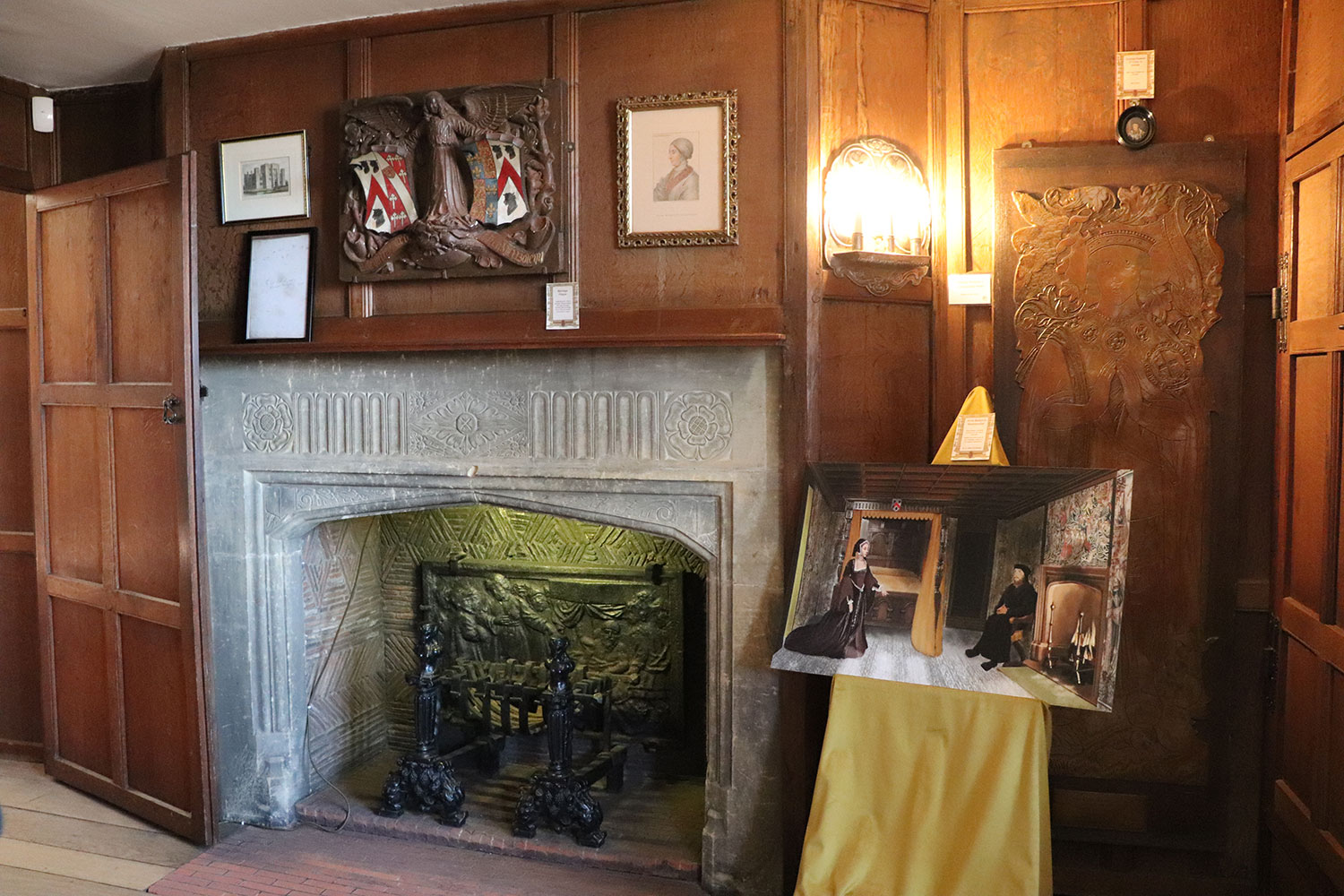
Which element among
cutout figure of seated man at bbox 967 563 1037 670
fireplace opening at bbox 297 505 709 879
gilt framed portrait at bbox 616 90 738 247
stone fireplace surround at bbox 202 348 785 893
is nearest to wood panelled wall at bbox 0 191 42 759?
stone fireplace surround at bbox 202 348 785 893

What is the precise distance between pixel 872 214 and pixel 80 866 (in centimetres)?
376

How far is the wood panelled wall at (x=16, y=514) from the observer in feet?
15.3

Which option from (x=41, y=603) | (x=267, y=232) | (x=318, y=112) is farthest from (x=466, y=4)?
(x=41, y=603)

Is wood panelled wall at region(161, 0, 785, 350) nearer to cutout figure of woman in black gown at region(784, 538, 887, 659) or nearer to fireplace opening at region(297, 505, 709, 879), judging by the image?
cutout figure of woman in black gown at region(784, 538, 887, 659)

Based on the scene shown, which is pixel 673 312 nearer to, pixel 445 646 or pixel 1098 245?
pixel 1098 245

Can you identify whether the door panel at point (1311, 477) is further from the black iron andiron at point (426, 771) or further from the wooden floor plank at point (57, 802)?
the wooden floor plank at point (57, 802)

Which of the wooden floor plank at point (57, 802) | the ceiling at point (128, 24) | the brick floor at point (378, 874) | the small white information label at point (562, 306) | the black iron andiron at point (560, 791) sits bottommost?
the brick floor at point (378, 874)

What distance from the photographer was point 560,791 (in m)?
3.82

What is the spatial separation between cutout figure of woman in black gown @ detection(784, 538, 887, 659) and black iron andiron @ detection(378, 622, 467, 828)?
1656 mm

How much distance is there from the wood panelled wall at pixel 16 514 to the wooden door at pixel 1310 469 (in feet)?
17.0

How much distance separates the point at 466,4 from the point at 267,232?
47.6 inches

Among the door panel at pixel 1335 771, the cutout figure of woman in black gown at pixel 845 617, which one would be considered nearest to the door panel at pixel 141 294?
the cutout figure of woman in black gown at pixel 845 617

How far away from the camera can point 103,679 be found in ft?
13.6

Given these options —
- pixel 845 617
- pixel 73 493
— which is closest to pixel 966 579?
pixel 845 617
